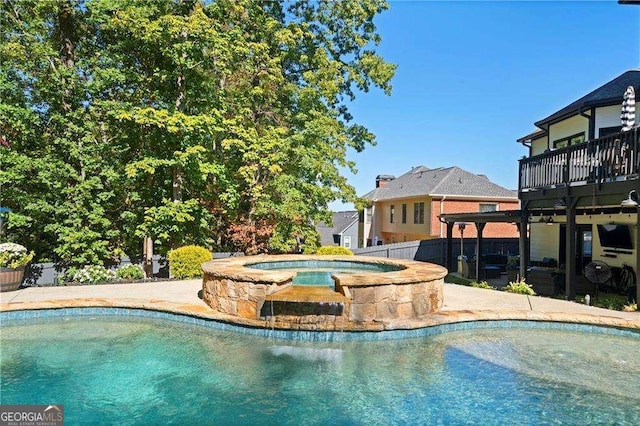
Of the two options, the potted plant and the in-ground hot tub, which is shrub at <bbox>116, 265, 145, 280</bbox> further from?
the in-ground hot tub

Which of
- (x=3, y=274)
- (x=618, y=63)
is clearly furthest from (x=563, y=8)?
(x=3, y=274)

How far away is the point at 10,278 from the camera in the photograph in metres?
9.63

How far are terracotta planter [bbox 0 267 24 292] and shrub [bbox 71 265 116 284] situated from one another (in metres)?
1.35

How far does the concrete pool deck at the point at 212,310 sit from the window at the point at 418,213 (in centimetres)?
1500

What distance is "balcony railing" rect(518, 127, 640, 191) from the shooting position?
874 cm

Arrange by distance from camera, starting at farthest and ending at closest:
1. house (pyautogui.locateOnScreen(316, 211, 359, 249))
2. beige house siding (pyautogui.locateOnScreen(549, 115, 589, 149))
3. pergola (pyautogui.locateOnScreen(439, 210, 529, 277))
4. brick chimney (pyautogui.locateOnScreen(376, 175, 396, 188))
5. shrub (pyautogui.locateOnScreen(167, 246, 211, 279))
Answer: house (pyautogui.locateOnScreen(316, 211, 359, 249)) < brick chimney (pyautogui.locateOnScreen(376, 175, 396, 188)) < beige house siding (pyautogui.locateOnScreen(549, 115, 589, 149)) < pergola (pyautogui.locateOnScreen(439, 210, 529, 277)) < shrub (pyautogui.locateOnScreen(167, 246, 211, 279))

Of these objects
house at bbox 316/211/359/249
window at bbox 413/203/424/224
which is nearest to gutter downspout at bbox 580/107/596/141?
window at bbox 413/203/424/224

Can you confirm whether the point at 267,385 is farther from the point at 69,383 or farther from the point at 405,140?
the point at 405,140

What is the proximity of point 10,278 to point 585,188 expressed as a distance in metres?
14.4

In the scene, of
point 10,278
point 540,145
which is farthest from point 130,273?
point 540,145

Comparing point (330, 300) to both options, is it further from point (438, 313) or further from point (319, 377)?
point (438, 313)

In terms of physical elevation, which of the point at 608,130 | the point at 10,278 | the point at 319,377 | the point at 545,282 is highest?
the point at 608,130

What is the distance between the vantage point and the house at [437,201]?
2405 centimetres
